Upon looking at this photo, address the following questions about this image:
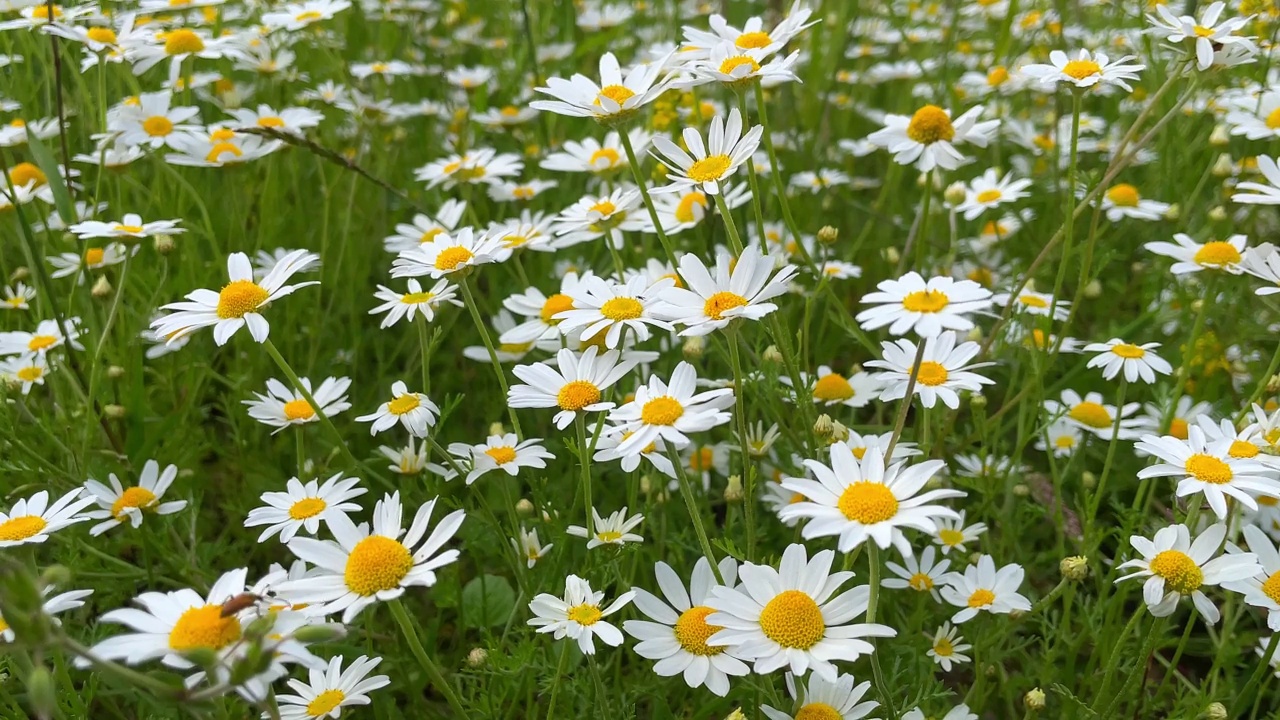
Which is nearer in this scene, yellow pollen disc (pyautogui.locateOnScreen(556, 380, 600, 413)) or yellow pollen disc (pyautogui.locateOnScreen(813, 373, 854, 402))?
yellow pollen disc (pyautogui.locateOnScreen(556, 380, 600, 413))

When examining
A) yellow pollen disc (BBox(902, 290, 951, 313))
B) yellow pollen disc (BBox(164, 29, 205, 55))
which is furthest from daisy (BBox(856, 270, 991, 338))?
yellow pollen disc (BBox(164, 29, 205, 55))

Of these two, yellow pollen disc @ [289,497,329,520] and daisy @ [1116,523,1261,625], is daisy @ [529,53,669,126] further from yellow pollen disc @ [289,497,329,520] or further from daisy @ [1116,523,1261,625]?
daisy @ [1116,523,1261,625]

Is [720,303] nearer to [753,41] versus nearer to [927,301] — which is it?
[927,301]

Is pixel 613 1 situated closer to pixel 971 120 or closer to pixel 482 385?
pixel 482 385

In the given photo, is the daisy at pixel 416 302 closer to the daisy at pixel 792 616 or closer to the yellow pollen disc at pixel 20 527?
the yellow pollen disc at pixel 20 527

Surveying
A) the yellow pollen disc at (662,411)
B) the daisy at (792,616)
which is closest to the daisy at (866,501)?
the daisy at (792,616)

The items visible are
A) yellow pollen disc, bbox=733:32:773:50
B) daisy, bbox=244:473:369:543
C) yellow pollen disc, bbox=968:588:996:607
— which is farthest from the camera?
yellow pollen disc, bbox=733:32:773:50
